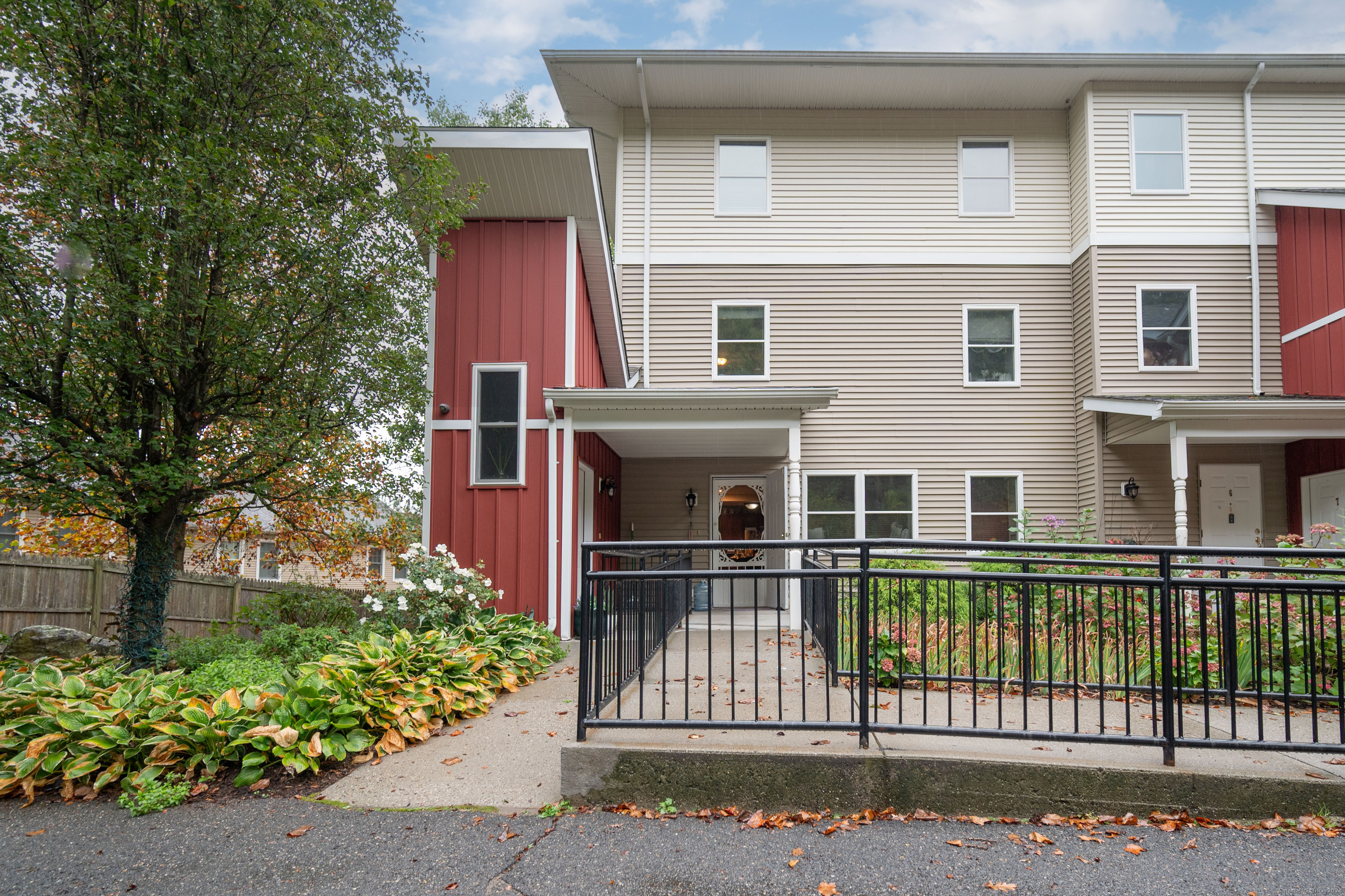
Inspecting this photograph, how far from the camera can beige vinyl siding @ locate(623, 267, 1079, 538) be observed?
1250cm

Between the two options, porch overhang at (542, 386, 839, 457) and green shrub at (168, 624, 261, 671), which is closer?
green shrub at (168, 624, 261, 671)

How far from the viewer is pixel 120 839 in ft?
11.0

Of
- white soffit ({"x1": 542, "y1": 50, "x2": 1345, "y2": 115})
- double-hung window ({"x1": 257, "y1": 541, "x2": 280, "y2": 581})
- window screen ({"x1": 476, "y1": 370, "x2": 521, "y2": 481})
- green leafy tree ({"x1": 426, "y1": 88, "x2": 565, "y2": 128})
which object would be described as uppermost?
green leafy tree ({"x1": 426, "y1": 88, "x2": 565, "y2": 128})

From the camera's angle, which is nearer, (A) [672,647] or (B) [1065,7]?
(A) [672,647]

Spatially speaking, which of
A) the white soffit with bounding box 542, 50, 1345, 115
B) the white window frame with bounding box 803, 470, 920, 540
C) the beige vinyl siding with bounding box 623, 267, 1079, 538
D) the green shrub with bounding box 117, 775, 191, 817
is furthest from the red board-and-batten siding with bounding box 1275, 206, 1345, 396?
the green shrub with bounding box 117, 775, 191, 817

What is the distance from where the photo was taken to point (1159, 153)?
12359 millimetres

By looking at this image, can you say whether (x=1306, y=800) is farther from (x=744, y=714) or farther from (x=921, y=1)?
(x=921, y=1)

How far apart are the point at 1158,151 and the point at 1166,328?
2.95 metres

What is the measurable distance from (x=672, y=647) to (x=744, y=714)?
112 inches

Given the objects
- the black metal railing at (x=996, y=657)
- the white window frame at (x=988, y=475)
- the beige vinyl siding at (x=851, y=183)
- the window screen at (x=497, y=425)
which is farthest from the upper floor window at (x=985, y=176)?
the window screen at (x=497, y=425)

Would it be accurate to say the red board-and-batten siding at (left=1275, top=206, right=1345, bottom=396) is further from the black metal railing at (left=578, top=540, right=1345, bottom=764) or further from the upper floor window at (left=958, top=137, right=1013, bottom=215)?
the black metal railing at (left=578, top=540, right=1345, bottom=764)

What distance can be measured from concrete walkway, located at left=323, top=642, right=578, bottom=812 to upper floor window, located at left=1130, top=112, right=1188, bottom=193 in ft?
41.7

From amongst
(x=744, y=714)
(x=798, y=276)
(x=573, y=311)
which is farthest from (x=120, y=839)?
(x=798, y=276)

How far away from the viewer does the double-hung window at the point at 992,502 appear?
40.8ft
